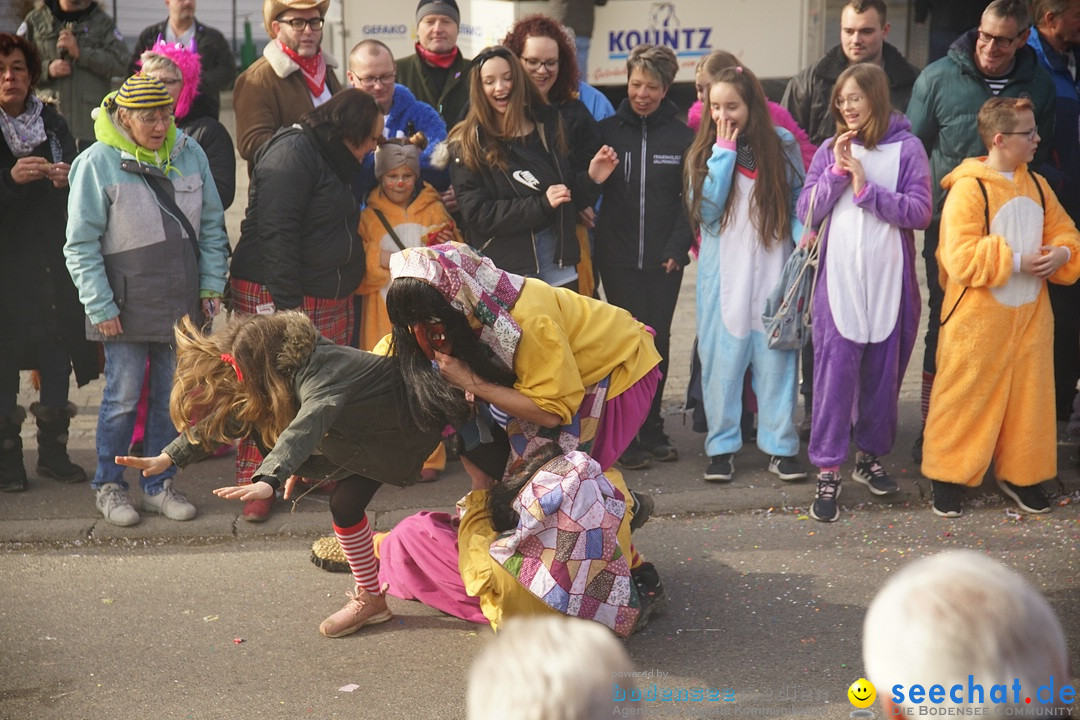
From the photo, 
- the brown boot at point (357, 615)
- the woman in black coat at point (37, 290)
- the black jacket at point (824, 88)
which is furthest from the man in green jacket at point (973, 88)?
the woman in black coat at point (37, 290)

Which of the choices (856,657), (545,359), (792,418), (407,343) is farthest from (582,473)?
(792,418)

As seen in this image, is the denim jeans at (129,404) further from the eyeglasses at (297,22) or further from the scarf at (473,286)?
the scarf at (473,286)

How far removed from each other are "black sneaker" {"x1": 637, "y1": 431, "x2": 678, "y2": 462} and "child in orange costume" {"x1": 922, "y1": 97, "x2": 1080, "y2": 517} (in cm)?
123

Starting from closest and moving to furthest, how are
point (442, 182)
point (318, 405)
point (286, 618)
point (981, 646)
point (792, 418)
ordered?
point (981, 646) → point (318, 405) → point (286, 618) → point (792, 418) → point (442, 182)

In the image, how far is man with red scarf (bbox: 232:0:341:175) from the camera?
5.88 meters

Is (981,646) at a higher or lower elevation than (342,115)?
lower

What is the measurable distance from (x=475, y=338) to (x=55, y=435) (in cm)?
277

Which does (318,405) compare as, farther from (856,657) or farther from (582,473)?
(856,657)

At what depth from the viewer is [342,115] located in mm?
5379

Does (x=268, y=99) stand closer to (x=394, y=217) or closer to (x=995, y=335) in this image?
(x=394, y=217)

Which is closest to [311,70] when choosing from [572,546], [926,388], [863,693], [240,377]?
[240,377]

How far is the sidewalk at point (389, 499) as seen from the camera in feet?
17.4

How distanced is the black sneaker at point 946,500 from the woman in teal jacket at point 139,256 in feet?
10.7

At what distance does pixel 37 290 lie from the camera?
568 cm
